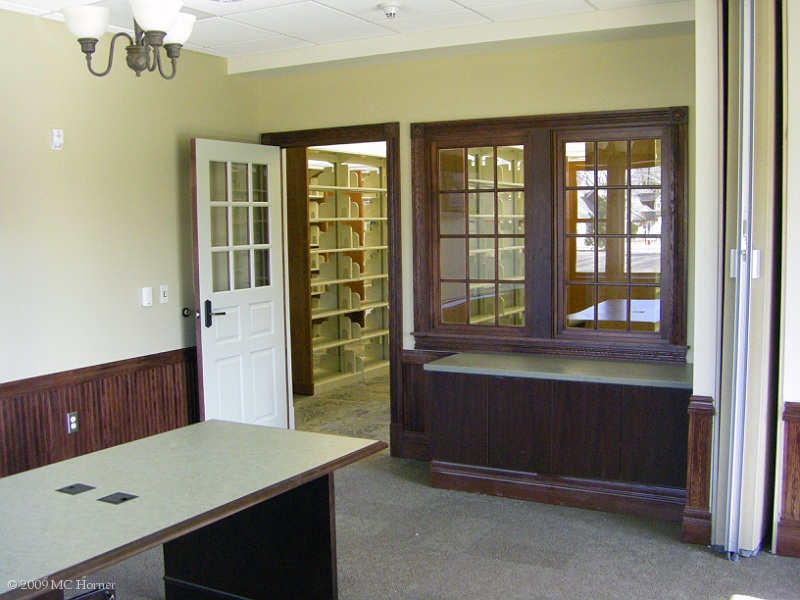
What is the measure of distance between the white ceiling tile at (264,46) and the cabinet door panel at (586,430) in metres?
2.71

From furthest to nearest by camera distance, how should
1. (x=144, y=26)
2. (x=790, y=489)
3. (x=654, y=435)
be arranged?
(x=654, y=435) → (x=790, y=489) → (x=144, y=26)

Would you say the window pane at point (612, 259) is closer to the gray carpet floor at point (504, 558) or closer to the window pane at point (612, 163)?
the window pane at point (612, 163)

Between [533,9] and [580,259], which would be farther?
[580,259]

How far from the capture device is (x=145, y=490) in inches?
105

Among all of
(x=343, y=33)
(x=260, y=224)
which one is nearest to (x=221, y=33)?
(x=343, y=33)

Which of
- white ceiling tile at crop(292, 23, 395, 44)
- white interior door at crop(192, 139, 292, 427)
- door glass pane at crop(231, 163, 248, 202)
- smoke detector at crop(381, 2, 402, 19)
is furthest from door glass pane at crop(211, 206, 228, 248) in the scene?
smoke detector at crop(381, 2, 402, 19)

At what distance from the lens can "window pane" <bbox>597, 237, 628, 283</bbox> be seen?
16.6 feet

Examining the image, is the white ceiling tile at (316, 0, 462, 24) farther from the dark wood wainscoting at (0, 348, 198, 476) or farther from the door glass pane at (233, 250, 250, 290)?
the dark wood wainscoting at (0, 348, 198, 476)

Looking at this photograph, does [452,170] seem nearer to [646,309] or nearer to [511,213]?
[511,213]

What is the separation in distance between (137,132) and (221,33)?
2.64 ft

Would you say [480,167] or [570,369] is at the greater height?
[480,167]

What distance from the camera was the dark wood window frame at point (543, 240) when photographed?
15.9 ft

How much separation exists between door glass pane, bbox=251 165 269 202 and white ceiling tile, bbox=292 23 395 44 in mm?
1019

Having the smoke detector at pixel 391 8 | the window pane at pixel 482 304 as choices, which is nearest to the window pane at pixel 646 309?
the window pane at pixel 482 304
